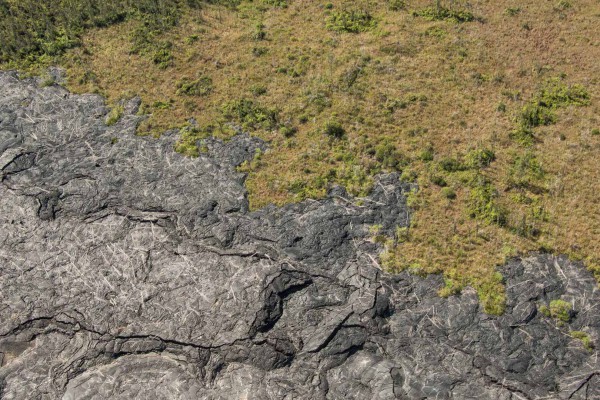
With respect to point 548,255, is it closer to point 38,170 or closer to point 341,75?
point 341,75

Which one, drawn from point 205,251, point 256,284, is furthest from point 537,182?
point 205,251

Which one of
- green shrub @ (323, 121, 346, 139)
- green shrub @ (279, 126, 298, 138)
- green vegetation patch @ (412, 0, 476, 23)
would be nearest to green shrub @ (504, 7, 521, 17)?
green vegetation patch @ (412, 0, 476, 23)

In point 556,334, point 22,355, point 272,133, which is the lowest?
point 22,355

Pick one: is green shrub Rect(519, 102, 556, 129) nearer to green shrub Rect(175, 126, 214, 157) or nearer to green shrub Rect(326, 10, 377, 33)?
green shrub Rect(326, 10, 377, 33)

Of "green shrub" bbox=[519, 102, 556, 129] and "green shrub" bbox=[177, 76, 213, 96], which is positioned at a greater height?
"green shrub" bbox=[519, 102, 556, 129]

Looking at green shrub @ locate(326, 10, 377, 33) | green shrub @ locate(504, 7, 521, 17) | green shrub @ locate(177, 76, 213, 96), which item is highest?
green shrub @ locate(504, 7, 521, 17)

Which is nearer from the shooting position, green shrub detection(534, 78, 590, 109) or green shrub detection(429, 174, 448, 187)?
green shrub detection(429, 174, 448, 187)
